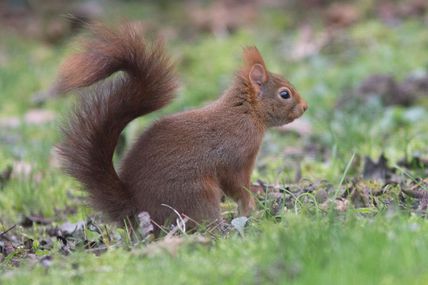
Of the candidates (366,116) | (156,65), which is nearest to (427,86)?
(366,116)

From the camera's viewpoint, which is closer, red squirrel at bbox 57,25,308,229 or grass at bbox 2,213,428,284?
grass at bbox 2,213,428,284

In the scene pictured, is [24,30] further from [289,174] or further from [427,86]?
[289,174]

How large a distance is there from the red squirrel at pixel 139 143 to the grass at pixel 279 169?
24cm

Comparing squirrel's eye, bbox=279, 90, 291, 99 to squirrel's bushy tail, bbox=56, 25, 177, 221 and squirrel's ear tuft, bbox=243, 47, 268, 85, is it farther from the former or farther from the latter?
squirrel's bushy tail, bbox=56, 25, 177, 221

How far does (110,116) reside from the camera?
3.69m

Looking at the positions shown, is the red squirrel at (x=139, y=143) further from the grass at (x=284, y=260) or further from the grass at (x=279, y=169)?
the grass at (x=284, y=260)

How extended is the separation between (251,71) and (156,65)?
66 cm

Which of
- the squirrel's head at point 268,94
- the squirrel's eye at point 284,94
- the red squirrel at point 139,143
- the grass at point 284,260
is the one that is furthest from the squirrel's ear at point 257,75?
the grass at point 284,260

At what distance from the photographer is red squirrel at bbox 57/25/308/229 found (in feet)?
12.0

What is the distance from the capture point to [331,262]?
2.59 meters

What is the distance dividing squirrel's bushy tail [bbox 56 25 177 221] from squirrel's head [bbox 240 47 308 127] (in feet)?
2.06

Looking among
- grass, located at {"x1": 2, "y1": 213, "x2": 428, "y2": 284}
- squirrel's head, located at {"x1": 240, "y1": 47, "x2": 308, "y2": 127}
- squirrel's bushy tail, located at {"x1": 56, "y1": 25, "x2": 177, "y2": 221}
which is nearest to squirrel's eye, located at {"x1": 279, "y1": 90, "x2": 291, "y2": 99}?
squirrel's head, located at {"x1": 240, "y1": 47, "x2": 308, "y2": 127}

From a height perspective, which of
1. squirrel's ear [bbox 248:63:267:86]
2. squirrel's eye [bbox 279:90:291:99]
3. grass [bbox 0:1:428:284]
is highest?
squirrel's ear [bbox 248:63:267:86]

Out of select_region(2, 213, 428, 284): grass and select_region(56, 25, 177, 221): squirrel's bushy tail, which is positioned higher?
select_region(56, 25, 177, 221): squirrel's bushy tail
